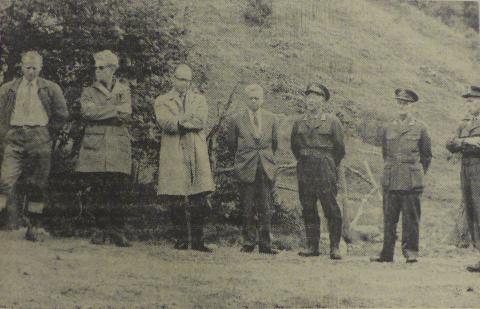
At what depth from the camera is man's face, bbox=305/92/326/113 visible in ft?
18.2

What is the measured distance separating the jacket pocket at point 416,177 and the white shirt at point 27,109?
122 inches

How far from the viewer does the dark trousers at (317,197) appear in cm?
542

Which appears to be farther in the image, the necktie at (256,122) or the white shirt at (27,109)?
the necktie at (256,122)

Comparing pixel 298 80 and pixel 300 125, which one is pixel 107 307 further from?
pixel 298 80

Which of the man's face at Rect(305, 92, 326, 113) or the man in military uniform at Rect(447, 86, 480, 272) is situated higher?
the man's face at Rect(305, 92, 326, 113)

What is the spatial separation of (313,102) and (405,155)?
3.01 ft

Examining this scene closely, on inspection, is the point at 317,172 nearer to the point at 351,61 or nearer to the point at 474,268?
the point at 351,61

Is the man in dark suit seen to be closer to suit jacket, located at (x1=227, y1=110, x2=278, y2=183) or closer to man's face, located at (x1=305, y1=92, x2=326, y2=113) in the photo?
suit jacket, located at (x1=227, y1=110, x2=278, y2=183)

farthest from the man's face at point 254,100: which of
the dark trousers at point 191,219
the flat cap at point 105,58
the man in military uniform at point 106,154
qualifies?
the flat cap at point 105,58

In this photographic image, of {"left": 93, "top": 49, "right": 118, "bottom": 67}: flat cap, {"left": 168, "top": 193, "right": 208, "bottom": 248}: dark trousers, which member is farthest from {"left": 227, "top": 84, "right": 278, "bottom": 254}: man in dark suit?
{"left": 93, "top": 49, "right": 118, "bottom": 67}: flat cap

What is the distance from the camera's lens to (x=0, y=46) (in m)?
5.31

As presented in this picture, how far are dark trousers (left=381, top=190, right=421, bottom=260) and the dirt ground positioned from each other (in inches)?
6.8

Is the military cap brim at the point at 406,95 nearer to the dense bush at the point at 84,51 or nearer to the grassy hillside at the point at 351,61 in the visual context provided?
the grassy hillside at the point at 351,61

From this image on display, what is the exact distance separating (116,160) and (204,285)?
1.21 metres
